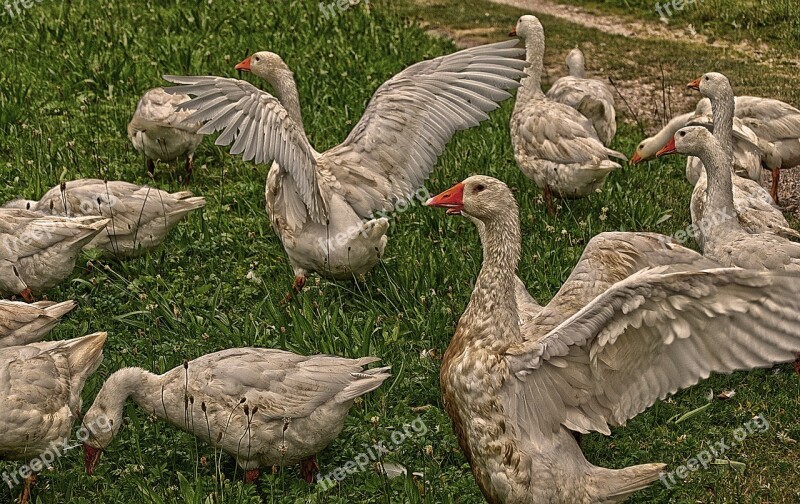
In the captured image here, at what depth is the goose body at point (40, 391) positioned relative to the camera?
16.8 ft

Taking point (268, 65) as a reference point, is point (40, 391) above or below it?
below

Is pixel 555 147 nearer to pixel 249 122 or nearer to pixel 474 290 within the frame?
pixel 249 122

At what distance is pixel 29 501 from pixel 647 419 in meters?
3.31

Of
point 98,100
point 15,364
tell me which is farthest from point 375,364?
point 98,100

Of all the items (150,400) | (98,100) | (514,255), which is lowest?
(98,100)

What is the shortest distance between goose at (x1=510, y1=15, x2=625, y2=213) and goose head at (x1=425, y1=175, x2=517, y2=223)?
304 centimetres

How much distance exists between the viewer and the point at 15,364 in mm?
5355

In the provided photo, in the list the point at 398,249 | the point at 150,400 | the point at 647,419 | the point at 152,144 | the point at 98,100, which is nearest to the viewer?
the point at 150,400

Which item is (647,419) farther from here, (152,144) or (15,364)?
(152,144)

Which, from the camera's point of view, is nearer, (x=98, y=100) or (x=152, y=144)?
(x=152, y=144)

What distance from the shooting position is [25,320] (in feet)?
19.1

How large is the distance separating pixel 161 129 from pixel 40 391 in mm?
3881

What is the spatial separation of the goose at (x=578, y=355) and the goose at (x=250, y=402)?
2.01 feet

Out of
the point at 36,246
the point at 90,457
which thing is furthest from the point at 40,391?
the point at 36,246
